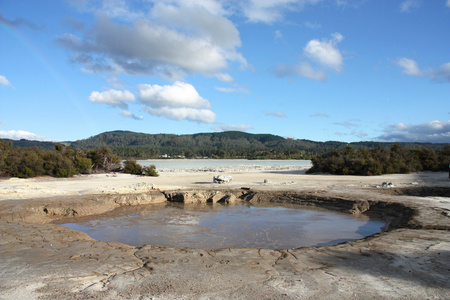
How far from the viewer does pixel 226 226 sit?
9789mm

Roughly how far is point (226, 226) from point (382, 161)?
24512 millimetres

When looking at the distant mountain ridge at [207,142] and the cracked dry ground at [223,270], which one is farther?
the distant mountain ridge at [207,142]

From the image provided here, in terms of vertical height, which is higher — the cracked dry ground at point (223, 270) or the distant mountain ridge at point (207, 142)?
the distant mountain ridge at point (207, 142)

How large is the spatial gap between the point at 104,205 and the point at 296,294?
10.5 m

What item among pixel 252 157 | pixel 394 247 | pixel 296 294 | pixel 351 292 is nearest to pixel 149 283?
pixel 296 294

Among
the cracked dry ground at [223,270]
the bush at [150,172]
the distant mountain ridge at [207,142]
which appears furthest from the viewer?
the distant mountain ridge at [207,142]

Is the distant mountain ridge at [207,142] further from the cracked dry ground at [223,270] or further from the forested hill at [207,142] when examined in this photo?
the cracked dry ground at [223,270]

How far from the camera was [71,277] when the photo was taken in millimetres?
4457

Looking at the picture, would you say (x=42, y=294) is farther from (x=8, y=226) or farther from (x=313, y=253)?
(x=8, y=226)

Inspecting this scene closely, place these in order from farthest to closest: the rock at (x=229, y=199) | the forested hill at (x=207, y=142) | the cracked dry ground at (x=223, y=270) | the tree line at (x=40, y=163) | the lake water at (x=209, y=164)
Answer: the forested hill at (x=207, y=142) < the lake water at (x=209, y=164) < the tree line at (x=40, y=163) < the rock at (x=229, y=199) < the cracked dry ground at (x=223, y=270)

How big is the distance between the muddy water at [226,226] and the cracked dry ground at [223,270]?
1.65m

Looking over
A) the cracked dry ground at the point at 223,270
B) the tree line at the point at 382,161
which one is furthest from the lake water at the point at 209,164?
the cracked dry ground at the point at 223,270

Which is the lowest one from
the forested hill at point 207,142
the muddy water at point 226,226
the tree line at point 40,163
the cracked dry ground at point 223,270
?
the muddy water at point 226,226

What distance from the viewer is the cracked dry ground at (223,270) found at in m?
3.98
